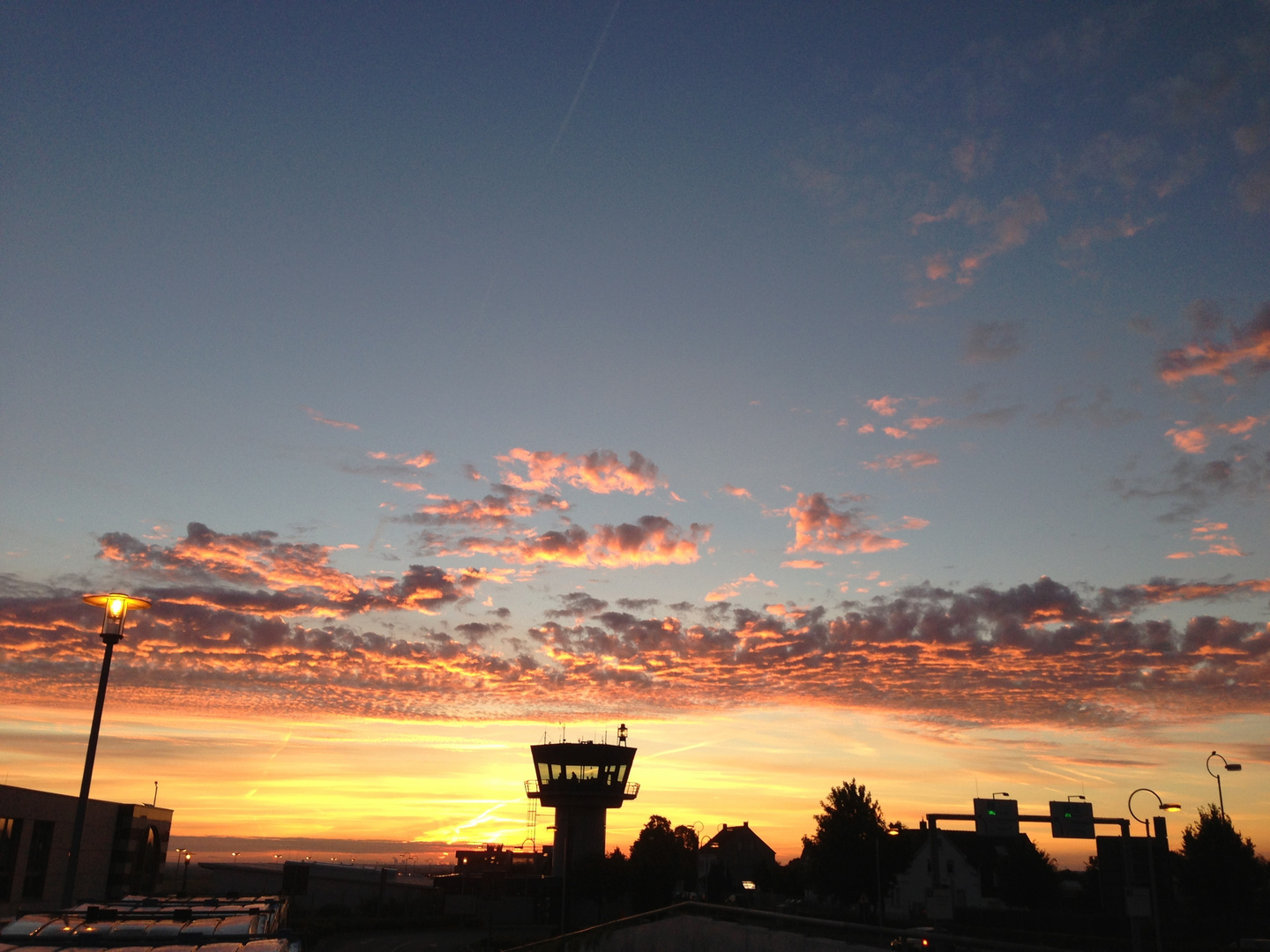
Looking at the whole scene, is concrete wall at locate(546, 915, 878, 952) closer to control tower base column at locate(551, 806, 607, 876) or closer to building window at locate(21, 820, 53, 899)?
building window at locate(21, 820, 53, 899)

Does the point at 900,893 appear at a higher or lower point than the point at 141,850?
lower

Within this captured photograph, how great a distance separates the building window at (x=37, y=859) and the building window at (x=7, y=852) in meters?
1.29

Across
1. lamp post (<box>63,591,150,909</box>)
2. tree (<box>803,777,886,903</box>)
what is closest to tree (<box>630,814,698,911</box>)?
tree (<box>803,777,886,903</box>)

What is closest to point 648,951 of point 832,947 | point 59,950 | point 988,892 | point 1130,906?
point 832,947

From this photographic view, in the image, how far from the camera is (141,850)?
65.7 metres

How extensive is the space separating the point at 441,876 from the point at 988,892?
59.3 meters

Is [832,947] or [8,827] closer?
[832,947]

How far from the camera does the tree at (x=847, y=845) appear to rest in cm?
7969

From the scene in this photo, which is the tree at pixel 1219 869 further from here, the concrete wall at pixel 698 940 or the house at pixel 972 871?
the concrete wall at pixel 698 940

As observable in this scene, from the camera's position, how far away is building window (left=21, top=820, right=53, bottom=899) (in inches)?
1907

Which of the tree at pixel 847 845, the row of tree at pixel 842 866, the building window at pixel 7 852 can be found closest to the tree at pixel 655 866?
the row of tree at pixel 842 866

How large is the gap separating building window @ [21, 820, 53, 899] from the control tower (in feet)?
127

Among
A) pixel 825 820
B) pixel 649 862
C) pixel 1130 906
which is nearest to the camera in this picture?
pixel 1130 906

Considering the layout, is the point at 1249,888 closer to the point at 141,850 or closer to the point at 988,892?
the point at 988,892
